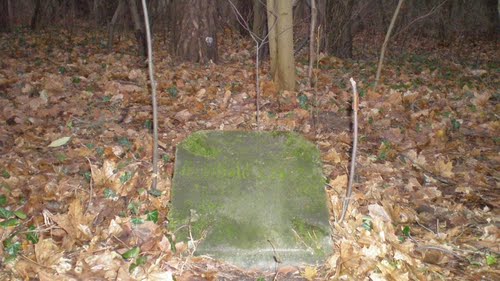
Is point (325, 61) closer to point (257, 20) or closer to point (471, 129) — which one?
point (257, 20)

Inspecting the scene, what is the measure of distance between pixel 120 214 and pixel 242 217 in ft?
2.86

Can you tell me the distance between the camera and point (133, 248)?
8.23 ft

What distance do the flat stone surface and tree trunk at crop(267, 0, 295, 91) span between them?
2.24 meters

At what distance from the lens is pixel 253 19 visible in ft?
34.8

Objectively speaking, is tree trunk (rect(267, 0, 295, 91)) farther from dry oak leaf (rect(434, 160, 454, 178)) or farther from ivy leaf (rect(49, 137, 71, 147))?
ivy leaf (rect(49, 137, 71, 147))

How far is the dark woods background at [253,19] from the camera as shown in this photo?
6.86m

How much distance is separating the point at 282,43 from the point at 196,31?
2.01m

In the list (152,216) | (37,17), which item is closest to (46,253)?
(152,216)

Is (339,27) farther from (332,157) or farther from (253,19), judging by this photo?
(332,157)

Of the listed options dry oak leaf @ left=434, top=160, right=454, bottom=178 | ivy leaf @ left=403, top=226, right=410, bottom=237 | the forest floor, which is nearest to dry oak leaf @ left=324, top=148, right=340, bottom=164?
the forest floor

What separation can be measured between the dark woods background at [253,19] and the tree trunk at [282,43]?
1.32 metres

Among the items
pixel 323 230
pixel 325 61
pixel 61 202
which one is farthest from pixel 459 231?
Answer: pixel 325 61

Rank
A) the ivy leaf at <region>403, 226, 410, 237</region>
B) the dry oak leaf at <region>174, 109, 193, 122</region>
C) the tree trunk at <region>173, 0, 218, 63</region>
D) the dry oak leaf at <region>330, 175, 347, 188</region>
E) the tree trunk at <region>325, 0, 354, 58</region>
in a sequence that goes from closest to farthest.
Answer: the ivy leaf at <region>403, 226, 410, 237</region> < the dry oak leaf at <region>330, 175, 347, 188</region> < the dry oak leaf at <region>174, 109, 193, 122</region> < the tree trunk at <region>173, 0, 218, 63</region> < the tree trunk at <region>325, 0, 354, 58</region>

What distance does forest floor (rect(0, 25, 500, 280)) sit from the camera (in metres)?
2.55
